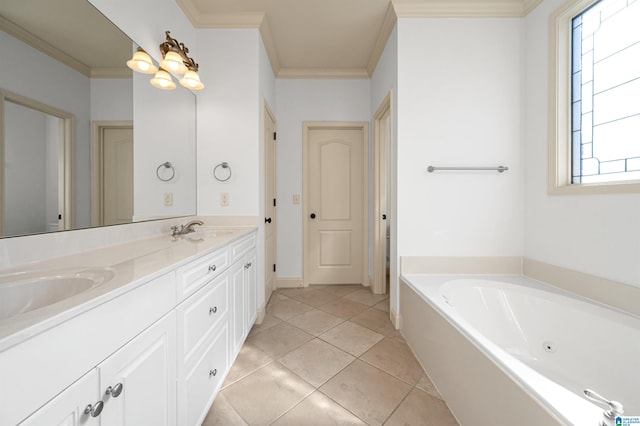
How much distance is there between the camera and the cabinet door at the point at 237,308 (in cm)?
154

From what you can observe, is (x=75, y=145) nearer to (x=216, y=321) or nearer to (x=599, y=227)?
(x=216, y=321)

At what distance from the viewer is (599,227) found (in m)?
1.42

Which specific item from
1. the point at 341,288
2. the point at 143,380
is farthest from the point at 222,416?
the point at 341,288

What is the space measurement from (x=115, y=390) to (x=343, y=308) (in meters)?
2.02

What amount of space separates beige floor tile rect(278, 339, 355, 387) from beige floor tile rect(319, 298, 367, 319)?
50cm

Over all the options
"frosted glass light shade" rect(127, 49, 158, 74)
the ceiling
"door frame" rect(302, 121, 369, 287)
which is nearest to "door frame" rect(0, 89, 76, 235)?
the ceiling

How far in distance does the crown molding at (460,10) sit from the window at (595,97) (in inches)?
14.2

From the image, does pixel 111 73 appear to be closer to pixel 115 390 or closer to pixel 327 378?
pixel 115 390

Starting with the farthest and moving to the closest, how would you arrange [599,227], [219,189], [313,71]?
1. [313,71]
2. [219,189]
3. [599,227]

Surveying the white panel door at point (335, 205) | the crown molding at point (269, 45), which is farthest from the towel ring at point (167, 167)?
the white panel door at point (335, 205)

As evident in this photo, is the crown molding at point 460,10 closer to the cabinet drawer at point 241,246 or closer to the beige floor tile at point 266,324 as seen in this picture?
the cabinet drawer at point 241,246

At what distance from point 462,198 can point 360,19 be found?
1.77 metres

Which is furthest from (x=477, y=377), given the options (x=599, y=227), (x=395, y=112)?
(x=395, y=112)

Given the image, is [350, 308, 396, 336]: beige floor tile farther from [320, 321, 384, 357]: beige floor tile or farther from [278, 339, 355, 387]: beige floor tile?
[278, 339, 355, 387]: beige floor tile
